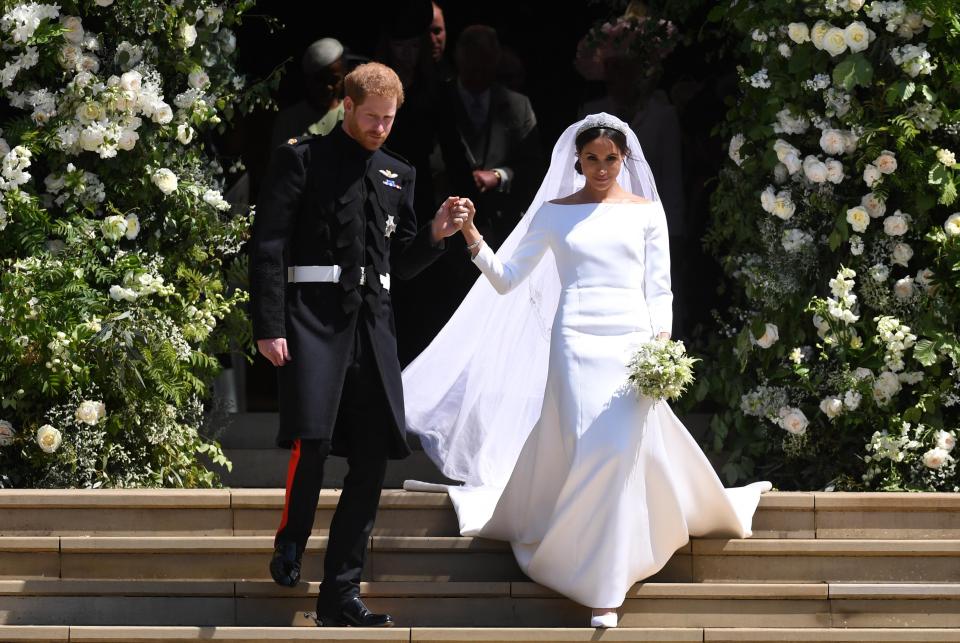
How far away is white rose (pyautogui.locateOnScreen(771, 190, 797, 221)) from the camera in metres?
7.50

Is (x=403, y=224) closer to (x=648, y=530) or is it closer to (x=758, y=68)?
(x=648, y=530)

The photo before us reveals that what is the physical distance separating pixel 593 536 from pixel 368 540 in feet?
2.63

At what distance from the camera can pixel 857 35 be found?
7254 mm

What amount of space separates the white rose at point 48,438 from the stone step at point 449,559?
2.16 ft

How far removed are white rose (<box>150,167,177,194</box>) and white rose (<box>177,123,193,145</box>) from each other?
0.17m

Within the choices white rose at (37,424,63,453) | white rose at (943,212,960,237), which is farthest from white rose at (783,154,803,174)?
white rose at (37,424,63,453)

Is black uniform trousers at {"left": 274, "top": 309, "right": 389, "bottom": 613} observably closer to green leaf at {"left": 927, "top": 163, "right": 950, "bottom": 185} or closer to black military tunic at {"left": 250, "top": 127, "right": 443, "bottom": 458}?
black military tunic at {"left": 250, "top": 127, "right": 443, "bottom": 458}

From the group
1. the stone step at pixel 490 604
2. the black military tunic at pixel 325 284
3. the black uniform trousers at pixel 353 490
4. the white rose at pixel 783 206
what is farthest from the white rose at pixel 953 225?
the black uniform trousers at pixel 353 490

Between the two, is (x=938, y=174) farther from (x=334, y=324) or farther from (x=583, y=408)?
(x=334, y=324)

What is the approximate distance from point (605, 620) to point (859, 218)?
98.2 inches

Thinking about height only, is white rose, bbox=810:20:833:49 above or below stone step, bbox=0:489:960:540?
above

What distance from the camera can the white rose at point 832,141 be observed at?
7.36 m

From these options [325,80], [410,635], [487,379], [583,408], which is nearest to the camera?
[410,635]

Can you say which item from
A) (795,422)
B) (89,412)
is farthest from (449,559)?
(795,422)
